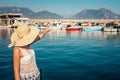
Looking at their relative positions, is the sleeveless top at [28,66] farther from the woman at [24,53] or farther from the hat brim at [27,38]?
the hat brim at [27,38]

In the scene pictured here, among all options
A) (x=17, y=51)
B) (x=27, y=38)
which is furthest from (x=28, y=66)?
(x=27, y=38)

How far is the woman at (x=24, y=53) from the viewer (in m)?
4.60

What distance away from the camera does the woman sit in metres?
4.60

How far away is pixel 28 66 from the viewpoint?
4863 mm

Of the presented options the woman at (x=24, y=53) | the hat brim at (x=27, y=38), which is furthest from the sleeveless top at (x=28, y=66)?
the hat brim at (x=27, y=38)

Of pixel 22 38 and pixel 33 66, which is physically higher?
pixel 22 38

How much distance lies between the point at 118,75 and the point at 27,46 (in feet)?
30.7

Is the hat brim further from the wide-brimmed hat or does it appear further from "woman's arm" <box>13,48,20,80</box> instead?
"woman's arm" <box>13,48,20,80</box>

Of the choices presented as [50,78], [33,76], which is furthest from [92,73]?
[33,76]

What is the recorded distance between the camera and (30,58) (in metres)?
4.80

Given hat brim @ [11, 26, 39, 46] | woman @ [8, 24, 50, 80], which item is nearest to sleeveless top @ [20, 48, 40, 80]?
woman @ [8, 24, 50, 80]

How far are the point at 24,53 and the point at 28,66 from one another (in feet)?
1.10

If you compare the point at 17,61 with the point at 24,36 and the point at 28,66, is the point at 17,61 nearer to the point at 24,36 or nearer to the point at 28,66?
the point at 28,66

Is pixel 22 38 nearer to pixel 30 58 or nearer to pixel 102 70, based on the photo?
pixel 30 58
